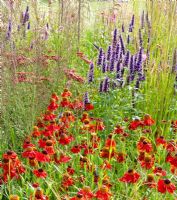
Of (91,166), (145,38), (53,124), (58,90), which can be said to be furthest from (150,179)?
(145,38)

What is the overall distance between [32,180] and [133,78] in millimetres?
1398

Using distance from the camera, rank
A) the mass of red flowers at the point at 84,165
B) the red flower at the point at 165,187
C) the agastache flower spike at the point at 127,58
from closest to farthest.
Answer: the red flower at the point at 165,187
the mass of red flowers at the point at 84,165
the agastache flower spike at the point at 127,58

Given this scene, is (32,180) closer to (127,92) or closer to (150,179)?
(150,179)

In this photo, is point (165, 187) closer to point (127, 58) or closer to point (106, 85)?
point (106, 85)

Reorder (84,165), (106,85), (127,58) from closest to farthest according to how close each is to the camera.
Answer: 1. (84,165)
2. (106,85)
3. (127,58)

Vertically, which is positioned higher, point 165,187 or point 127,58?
point 127,58

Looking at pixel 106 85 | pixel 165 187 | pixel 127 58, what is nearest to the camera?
pixel 165 187

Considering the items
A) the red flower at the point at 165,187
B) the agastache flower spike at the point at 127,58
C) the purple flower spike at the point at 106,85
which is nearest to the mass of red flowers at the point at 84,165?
the red flower at the point at 165,187

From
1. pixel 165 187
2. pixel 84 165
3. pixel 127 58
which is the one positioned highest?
pixel 127 58

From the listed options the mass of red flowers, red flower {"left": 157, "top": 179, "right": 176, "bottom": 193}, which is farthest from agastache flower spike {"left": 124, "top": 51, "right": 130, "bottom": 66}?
red flower {"left": 157, "top": 179, "right": 176, "bottom": 193}

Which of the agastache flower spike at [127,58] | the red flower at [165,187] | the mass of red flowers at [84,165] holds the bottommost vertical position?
the mass of red flowers at [84,165]

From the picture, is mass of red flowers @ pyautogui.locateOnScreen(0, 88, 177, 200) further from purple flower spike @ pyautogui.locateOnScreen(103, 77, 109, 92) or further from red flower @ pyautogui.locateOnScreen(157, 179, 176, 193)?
purple flower spike @ pyautogui.locateOnScreen(103, 77, 109, 92)

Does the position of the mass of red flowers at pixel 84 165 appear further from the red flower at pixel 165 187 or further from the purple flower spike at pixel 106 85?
the purple flower spike at pixel 106 85

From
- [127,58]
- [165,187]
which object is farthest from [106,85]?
[165,187]
